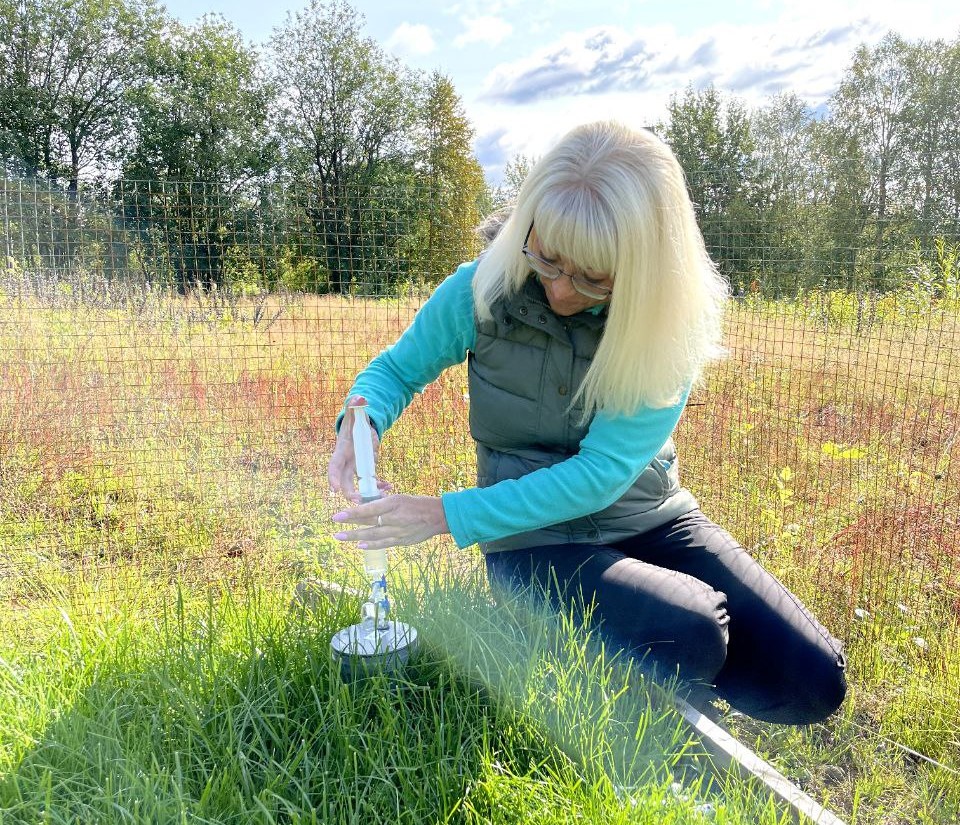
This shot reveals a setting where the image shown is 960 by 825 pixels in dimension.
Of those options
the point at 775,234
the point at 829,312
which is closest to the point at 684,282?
the point at 775,234

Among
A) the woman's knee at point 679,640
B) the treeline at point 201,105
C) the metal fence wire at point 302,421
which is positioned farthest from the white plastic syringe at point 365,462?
the treeline at point 201,105

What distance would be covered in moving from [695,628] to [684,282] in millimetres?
816

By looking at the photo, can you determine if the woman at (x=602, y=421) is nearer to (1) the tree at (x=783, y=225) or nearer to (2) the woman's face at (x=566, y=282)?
(2) the woman's face at (x=566, y=282)

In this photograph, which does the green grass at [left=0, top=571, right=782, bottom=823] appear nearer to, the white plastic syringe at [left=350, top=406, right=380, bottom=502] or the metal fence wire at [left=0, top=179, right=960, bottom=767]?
the white plastic syringe at [left=350, top=406, right=380, bottom=502]

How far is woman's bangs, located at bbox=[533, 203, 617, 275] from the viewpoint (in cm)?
158

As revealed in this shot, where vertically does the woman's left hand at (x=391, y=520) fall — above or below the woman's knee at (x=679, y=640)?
above

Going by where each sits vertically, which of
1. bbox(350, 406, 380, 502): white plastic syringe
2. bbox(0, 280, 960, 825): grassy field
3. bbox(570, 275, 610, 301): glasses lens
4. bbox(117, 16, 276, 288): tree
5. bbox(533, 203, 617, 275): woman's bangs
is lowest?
bbox(0, 280, 960, 825): grassy field

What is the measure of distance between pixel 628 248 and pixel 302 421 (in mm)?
3437

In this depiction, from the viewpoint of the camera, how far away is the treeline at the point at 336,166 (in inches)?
140

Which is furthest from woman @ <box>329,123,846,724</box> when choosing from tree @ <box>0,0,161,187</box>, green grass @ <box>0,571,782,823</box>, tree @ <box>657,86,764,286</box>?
tree @ <box>0,0,161,187</box>

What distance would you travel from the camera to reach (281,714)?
1.40 m

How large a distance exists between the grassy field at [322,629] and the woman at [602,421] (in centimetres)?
22

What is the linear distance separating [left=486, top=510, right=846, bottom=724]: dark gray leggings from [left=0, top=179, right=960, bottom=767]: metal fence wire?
87cm

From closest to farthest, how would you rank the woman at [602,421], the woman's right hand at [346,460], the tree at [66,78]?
the woman at [602,421]
the woman's right hand at [346,460]
the tree at [66,78]
